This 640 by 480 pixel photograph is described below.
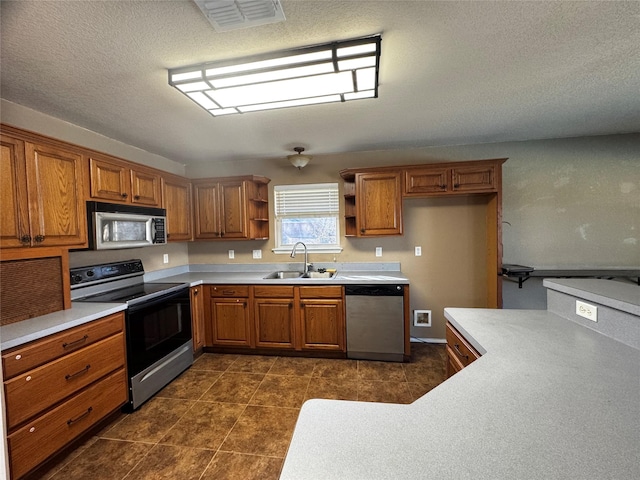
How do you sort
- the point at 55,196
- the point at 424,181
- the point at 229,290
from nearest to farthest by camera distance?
the point at 55,196, the point at 424,181, the point at 229,290

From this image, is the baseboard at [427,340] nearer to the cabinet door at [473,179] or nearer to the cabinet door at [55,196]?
the cabinet door at [473,179]

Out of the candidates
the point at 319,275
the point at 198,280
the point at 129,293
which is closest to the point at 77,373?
the point at 129,293

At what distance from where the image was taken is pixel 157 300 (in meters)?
2.43

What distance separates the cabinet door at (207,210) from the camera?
334 cm

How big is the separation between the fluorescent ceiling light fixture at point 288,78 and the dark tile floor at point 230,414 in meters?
2.32

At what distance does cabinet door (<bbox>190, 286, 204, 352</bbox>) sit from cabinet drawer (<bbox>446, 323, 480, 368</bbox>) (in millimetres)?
2552

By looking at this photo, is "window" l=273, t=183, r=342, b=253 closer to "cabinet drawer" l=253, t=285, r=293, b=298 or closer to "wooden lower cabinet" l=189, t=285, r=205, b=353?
"cabinet drawer" l=253, t=285, r=293, b=298

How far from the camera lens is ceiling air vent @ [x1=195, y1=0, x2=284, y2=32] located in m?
1.15

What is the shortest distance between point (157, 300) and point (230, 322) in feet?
2.94

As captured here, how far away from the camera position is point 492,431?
0.68m

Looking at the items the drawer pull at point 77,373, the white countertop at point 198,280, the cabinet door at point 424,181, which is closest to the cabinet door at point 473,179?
the cabinet door at point 424,181

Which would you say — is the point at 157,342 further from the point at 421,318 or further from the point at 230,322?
the point at 421,318

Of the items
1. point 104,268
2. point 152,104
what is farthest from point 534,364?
point 104,268

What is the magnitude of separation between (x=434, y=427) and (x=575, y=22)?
1.90 metres
